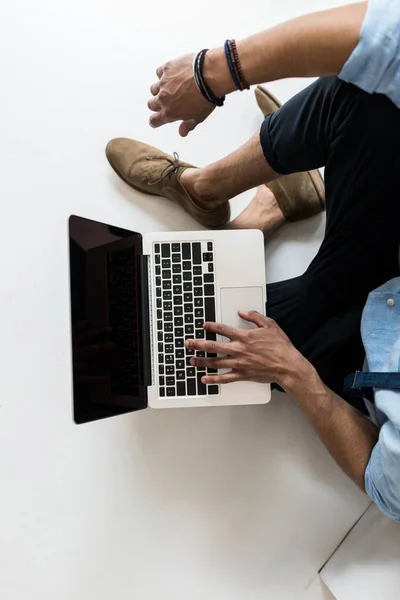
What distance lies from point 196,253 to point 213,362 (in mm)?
217

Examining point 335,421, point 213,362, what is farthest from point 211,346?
point 335,421

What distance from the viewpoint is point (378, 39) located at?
625mm

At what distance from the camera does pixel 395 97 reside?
0.67m

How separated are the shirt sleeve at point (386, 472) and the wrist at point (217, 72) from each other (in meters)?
0.62

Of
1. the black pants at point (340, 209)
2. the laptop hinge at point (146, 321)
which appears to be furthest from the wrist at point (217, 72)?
the laptop hinge at point (146, 321)

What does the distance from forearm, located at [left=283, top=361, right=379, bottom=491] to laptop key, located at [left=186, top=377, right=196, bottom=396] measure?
0.18m

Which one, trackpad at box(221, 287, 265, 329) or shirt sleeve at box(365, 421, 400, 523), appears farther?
trackpad at box(221, 287, 265, 329)

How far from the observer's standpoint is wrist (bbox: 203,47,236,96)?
0.74m

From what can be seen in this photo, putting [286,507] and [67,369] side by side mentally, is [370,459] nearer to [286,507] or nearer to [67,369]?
[286,507]

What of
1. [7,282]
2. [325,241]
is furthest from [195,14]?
[7,282]

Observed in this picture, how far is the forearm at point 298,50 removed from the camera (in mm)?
652

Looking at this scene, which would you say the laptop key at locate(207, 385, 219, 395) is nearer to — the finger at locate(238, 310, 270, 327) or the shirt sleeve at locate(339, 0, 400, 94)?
the finger at locate(238, 310, 270, 327)

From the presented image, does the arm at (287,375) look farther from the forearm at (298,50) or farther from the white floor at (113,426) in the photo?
the forearm at (298,50)

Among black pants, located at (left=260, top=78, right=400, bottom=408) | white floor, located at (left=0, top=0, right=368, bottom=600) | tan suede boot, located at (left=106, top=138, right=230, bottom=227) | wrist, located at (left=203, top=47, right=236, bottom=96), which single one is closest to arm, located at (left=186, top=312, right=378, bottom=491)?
black pants, located at (left=260, top=78, right=400, bottom=408)
